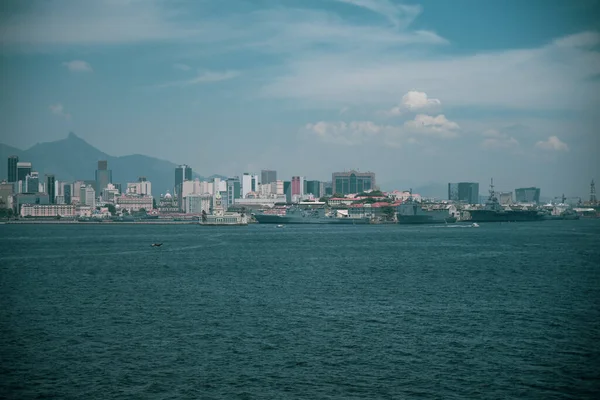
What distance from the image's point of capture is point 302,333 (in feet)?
68.3

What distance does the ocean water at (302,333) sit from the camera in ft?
51.5

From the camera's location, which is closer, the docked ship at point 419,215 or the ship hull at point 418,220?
the ship hull at point 418,220

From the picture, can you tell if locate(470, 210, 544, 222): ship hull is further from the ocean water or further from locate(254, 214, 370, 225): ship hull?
the ocean water

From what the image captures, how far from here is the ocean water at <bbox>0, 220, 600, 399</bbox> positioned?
51.5 ft

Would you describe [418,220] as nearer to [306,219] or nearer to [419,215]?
[419,215]

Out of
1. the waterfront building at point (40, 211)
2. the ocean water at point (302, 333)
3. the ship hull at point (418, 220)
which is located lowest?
the ocean water at point (302, 333)

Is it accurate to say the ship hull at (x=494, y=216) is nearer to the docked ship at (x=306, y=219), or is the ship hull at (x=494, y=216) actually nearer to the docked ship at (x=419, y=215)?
the docked ship at (x=419, y=215)

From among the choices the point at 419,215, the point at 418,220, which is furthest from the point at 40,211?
the point at 419,215

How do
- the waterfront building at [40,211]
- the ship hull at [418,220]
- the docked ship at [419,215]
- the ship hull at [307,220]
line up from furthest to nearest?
the waterfront building at [40,211] < the docked ship at [419,215] < the ship hull at [418,220] < the ship hull at [307,220]

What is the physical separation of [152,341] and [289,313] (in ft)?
20.2

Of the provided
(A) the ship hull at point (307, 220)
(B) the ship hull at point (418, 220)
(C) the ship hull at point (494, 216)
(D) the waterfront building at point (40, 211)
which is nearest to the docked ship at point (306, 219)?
(A) the ship hull at point (307, 220)

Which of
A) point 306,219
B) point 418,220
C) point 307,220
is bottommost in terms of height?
point 418,220

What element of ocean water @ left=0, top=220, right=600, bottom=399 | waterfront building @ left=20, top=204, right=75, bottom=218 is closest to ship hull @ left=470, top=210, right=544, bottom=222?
ocean water @ left=0, top=220, right=600, bottom=399

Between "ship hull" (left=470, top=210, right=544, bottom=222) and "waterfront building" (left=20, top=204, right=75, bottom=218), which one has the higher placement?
"waterfront building" (left=20, top=204, right=75, bottom=218)
